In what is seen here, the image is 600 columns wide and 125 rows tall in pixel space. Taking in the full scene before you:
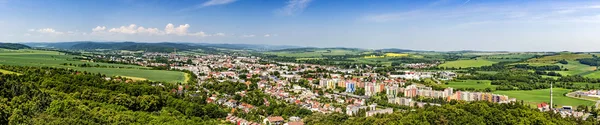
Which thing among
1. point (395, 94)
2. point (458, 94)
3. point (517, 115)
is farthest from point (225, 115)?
point (458, 94)

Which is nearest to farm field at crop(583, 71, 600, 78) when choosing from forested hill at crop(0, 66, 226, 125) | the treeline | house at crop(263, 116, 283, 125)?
the treeline

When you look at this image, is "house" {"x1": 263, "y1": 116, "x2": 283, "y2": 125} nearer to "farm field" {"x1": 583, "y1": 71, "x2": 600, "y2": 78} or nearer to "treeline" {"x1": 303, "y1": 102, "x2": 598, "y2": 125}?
"treeline" {"x1": 303, "y1": 102, "x2": 598, "y2": 125}

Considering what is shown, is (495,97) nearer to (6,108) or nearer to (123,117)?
(123,117)

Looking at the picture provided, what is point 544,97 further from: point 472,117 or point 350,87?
point 472,117

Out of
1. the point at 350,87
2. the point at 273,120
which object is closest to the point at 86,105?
the point at 273,120

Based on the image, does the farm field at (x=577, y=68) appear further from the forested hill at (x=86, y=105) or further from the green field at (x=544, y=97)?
the forested hill at (x=86, y=105)
